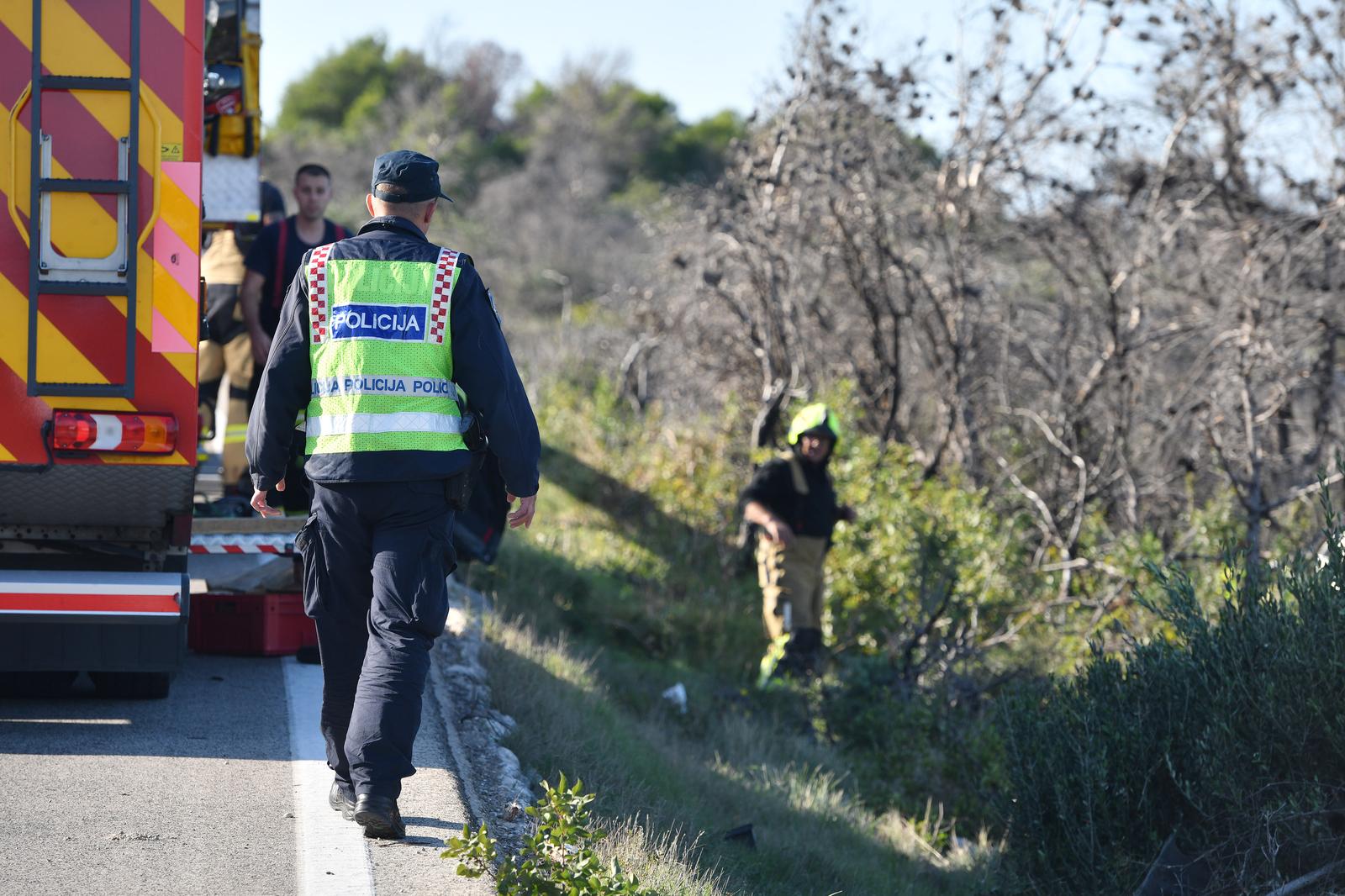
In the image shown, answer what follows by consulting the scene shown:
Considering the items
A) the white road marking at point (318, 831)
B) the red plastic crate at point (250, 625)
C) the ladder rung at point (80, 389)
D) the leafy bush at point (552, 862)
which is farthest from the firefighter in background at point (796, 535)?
the leafy bush at point (552, 862)

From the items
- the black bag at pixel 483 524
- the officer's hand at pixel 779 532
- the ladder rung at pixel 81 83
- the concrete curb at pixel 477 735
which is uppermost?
the ladder rung at pixel 81 83

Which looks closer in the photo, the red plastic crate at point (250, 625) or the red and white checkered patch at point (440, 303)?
the red and white checkered patch at point (440, 303)

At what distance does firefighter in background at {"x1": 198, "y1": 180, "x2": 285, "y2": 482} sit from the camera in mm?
7398

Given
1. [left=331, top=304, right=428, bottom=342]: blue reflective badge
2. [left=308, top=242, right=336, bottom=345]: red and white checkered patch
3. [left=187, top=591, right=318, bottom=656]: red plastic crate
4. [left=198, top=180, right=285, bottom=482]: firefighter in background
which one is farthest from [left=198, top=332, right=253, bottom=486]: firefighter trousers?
[left=331, top=304, right=428, bottom=342]: blue reflective badge

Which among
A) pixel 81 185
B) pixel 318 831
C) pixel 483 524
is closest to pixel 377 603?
pixel 318 831

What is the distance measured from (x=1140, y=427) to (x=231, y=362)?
6564mm

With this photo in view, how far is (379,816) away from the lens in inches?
145

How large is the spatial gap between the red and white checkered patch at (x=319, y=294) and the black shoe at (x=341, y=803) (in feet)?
4.10

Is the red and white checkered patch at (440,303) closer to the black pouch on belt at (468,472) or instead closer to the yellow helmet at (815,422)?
the black pouch on belt at (468,472)

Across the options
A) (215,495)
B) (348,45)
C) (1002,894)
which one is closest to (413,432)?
(1002,894)

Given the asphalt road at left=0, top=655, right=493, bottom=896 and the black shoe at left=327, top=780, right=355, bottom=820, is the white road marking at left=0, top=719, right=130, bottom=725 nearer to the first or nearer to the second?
the asphalt road at left=0, top=655, right=493, bottom=896

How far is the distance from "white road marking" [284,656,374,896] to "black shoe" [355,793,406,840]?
6 cm

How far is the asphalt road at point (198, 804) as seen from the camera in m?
3.53

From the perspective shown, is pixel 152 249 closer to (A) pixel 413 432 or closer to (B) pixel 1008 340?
(A) pixel 413 432
